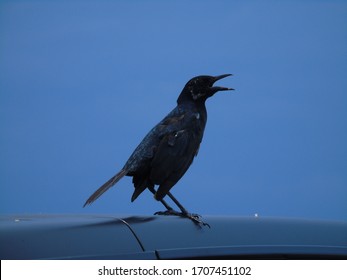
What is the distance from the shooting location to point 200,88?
15.8 feet

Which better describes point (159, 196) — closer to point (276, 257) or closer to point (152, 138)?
point (152, 138)

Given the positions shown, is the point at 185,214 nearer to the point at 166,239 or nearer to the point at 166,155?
the point at 166,155

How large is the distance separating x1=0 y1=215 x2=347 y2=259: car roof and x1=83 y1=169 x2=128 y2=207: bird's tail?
125 cm

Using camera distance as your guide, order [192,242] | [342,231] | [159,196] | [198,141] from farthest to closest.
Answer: [198,141] → [159,196] → [342,231] → [192,242]

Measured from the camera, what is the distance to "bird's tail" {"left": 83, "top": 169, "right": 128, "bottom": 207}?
3.77m

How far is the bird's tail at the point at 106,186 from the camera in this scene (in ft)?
12.4

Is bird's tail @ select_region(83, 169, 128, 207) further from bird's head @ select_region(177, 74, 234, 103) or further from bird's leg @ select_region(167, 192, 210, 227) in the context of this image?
bird's head @ select_region(177, 74, 234, 103)

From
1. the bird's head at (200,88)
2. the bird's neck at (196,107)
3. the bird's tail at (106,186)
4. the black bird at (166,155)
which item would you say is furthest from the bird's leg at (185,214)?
the bird's head at (200,88)

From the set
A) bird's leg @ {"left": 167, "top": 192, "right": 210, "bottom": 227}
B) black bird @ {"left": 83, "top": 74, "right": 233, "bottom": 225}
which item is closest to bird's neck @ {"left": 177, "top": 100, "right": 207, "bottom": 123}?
black bird @ {"left": 83, "top": 74, "right": 233, "bottom": 225}

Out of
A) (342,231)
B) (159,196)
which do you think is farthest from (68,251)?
(159,196)

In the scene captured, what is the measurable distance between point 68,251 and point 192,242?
0.41 metres

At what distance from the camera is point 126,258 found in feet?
6.75

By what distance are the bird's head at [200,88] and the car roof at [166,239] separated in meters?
2.29

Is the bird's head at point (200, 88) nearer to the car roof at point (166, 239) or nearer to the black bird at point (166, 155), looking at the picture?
the black bird at point (166, 155)
